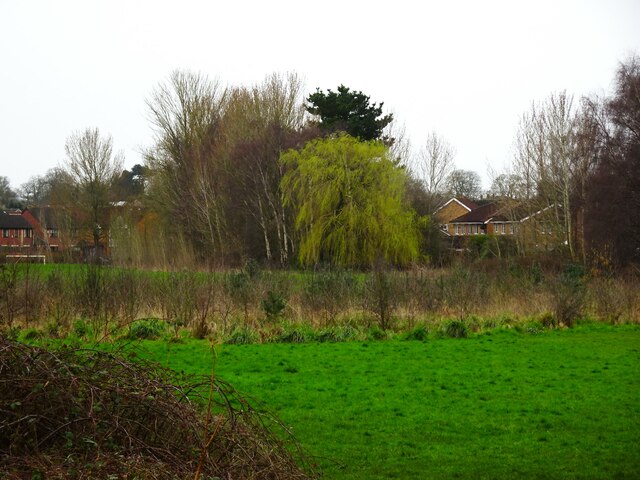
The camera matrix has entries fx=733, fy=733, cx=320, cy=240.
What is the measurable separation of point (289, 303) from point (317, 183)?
1964 centimetres

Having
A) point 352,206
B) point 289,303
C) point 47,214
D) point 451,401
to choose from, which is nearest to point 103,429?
point 451,401

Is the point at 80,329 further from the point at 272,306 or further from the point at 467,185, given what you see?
the point at 467,185

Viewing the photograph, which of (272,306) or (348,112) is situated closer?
(272,306)

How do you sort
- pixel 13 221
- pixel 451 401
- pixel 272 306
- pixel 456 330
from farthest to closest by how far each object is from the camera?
pixel 13 221, pixel 272 306, pixel 456 330, pixel 451 401

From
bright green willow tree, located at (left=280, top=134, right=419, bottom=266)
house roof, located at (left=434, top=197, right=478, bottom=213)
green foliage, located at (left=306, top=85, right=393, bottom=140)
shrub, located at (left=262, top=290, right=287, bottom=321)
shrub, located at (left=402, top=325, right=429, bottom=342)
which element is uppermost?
green foliage, located at (left=306, top=85, right=393, bottom=140)

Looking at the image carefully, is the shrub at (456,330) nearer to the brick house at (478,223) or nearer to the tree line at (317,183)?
the tree line at (317,183)

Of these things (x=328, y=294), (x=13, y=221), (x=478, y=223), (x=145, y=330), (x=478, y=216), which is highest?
(x=13, y=221)

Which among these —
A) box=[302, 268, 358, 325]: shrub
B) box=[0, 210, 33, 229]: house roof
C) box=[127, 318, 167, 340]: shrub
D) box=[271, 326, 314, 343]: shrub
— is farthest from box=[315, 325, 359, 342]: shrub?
box=[0, 210, 33, 229]: house roof

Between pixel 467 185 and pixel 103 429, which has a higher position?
pixel 467 185

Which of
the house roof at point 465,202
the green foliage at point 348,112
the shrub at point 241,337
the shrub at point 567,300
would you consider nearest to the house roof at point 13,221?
the green foliage at point 348,112

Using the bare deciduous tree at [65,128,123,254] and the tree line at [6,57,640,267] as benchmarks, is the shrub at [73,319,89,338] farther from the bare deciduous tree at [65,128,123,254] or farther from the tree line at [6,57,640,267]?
the bare deciduous tree at [65,128,123,254]

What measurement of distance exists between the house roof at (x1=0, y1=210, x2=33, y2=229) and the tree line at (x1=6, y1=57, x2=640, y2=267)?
15.2 meters

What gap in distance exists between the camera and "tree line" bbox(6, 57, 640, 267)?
34000mm

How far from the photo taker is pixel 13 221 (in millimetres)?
68375
